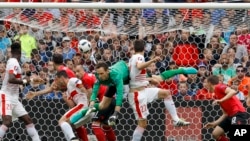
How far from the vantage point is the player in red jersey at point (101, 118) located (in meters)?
14.5

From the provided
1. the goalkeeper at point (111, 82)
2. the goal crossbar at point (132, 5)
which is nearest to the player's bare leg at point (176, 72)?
the goalkeeper at point (111, 82)

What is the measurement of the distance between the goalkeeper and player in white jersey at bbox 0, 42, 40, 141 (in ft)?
1.96

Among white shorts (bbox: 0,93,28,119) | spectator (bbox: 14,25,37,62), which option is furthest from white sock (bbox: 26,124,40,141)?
spectator (bbox: 14,25,37,62)

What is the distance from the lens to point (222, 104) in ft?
46.1

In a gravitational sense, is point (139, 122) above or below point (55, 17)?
below

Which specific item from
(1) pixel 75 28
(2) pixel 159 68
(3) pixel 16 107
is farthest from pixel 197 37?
(3) pixel 16 107

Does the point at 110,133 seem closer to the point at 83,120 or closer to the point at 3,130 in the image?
the point at 83,120

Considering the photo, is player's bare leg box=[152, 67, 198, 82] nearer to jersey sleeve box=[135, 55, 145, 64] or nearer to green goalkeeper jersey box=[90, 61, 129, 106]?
jersey sleeve box=[135, 55, 145, 64]

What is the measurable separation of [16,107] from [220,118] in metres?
2.75

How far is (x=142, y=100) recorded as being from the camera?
14.2 metres

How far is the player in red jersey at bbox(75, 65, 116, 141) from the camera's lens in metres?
14.5

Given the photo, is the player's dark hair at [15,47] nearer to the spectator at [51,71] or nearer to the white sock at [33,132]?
the spectator at [51,71]

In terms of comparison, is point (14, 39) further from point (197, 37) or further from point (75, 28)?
point (197, 37)

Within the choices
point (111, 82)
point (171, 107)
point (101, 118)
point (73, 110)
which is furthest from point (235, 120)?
point (73, 110)
